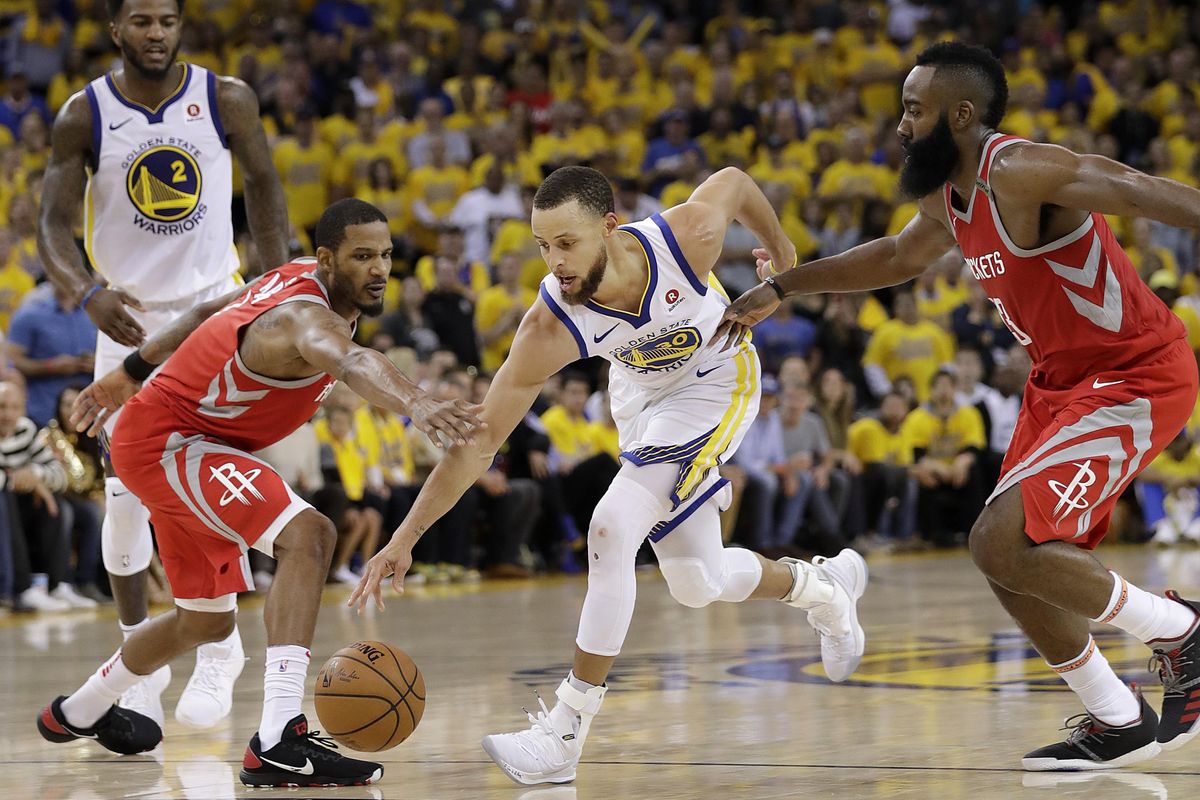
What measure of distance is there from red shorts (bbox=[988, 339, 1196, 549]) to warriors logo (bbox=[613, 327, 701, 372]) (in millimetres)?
1229

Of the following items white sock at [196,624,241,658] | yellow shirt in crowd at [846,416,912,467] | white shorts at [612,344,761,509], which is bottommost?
yellow shirt in crowd at [846,416,912,467]

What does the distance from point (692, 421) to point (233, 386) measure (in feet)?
5.24

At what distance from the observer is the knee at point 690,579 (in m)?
5.86

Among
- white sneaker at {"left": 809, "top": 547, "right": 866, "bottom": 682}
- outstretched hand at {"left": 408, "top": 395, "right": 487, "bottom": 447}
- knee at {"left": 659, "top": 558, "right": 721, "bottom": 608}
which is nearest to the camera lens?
outstretched hand at {"left": 408, "top": 395, "right": 487, "bottom": 447}

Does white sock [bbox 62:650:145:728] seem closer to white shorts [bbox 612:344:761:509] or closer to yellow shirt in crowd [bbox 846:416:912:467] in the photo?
white shorts [bbox 612:344:761:509]

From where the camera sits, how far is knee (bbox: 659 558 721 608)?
231 inches

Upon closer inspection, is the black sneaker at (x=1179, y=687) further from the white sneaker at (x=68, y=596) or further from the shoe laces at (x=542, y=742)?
the white sneaker at (x=68, y=596)

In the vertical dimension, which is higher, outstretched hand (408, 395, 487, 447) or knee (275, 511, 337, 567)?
outstretched hand (408, 395, 487, 447)

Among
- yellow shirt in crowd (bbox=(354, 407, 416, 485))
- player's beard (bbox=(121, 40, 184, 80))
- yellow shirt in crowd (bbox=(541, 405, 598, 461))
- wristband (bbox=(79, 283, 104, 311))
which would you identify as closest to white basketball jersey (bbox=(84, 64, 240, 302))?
player's beard (bbox=(121, 40, 184, 80))

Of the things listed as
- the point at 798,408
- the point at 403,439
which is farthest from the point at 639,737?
the point at 798,408

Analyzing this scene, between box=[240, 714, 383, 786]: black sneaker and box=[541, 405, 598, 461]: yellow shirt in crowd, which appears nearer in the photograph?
box=[240, 714, 383, 786]: black sneaker

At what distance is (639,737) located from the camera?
5.88m

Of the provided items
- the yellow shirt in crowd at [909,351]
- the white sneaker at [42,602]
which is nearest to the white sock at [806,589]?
the white sneaker at [42,602]

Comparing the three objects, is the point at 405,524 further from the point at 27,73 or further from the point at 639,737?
the point at 27,73
